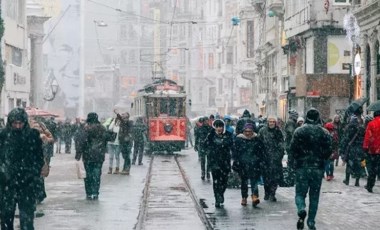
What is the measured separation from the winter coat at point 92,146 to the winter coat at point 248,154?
9.04ft

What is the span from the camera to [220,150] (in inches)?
636

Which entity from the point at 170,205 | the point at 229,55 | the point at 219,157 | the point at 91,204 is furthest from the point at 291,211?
the point at 229,55

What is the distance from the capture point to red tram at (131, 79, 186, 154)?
137 ft

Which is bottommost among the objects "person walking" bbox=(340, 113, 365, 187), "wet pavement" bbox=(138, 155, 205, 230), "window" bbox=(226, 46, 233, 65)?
"wet pavement" bbox=(138, 155, 205, 230)

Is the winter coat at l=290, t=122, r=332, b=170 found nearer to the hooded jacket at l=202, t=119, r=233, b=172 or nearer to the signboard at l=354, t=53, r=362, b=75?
the hooded jacket at l=202, t=119, r=233, b=172

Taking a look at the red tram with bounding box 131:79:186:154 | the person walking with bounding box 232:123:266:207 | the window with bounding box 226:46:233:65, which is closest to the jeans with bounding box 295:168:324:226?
the person walking with bounding box 232:123:266:207

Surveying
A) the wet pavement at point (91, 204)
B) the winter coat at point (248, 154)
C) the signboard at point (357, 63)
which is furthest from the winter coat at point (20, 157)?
the signboard at point (357, 63)

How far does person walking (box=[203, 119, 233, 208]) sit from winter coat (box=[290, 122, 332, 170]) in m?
3.29

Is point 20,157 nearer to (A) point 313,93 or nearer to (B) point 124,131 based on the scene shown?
(B) point 124,131

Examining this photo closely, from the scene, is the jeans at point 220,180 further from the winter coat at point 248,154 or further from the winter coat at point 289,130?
the winter coat at point 289,130

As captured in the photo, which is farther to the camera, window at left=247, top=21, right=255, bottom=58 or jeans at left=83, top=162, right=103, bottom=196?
window at left=247, top=21, right=255, bottom=58

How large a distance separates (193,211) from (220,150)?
113 centimetres

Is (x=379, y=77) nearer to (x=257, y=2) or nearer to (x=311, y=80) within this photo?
(x=311, y=80)

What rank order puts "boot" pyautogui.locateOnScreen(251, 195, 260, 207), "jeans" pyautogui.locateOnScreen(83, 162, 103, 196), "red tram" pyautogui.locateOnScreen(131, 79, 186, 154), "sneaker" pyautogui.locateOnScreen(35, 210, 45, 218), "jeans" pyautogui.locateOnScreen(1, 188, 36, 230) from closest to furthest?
"jeans" pyautogui.locateOnScreen(1, 188, 36, 230) → "sneaker" pyautogui.locateOnScreen(35, 210, 45, 218) → "boot" pyautogui.locateOnScreen(251, 195, 260, 207) → "jeans" pyautogui.locateOnScreen(83, 162, 103, 196) → "red tram" pyautogui.locateOnScreen(131, 79, 186, 154)
